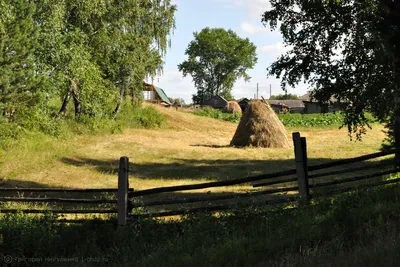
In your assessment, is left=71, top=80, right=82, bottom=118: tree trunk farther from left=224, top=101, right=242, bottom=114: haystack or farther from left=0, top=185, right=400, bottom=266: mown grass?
left=224, top=101, right=242, bottom=114: haystack

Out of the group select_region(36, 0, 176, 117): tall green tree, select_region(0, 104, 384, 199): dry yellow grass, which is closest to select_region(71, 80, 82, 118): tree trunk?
select_region(36, 0, 176, 117): tall green tree

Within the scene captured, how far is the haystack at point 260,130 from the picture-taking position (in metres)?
19.3

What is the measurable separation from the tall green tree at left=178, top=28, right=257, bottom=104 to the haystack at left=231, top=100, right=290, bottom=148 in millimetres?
45366

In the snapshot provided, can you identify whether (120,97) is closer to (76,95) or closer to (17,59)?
(76,95)

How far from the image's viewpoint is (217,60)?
6444cm

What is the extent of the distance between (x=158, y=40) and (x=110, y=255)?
23.5m

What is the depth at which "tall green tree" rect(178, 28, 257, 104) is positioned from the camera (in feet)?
213

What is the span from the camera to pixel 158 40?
2752 cm

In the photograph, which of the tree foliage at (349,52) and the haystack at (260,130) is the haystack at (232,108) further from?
the tree foliage at (349,52)

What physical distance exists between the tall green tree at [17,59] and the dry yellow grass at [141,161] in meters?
2.13

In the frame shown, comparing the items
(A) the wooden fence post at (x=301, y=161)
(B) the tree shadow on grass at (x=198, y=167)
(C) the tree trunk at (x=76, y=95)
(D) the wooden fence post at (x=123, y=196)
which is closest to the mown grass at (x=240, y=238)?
(D) the wooden fence post at (x=123, y=196)

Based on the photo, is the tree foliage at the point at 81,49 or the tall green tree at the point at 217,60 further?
the tall green tree at the point at 217,60

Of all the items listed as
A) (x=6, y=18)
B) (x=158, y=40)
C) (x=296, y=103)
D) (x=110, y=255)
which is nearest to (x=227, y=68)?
(x=296, y=103)

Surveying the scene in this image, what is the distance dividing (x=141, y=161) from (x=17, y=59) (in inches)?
230
